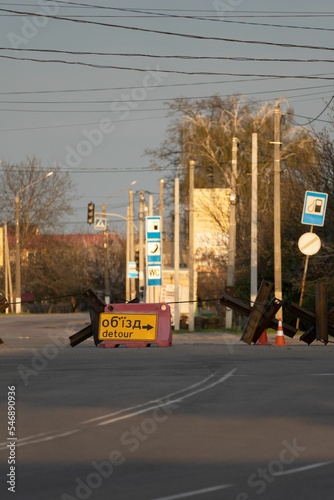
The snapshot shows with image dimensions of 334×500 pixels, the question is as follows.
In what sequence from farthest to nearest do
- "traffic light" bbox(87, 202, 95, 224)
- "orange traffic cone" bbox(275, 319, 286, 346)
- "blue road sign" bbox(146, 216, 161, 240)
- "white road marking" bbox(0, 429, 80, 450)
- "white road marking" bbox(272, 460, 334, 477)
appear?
"traffic light" bbox(87, 202, 95, 224) → "blue road sign" bbox(146, 216, 161, 240) → "orange traffic cone" bbox(275, 319, 286, 346) → "white road marking" bbox(0, 429, 80, 450) → "white road marking" bbox(272, 460, 334, 477)

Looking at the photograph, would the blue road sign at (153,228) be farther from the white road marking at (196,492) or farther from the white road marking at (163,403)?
the white road marking at (196,492)

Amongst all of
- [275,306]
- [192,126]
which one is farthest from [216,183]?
[275,306]

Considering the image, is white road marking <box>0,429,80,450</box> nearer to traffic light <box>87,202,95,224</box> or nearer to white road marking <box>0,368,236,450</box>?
white road marking <box>0,368,236,450</box>

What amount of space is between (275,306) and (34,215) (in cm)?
7780

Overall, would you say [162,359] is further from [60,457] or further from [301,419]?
[60,457]

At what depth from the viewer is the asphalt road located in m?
9.74

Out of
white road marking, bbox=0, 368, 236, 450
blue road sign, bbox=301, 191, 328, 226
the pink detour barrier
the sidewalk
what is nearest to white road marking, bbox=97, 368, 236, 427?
white road marking, bbox=0, 368, 236, 450

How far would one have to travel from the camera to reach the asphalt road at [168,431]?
32.0 ft

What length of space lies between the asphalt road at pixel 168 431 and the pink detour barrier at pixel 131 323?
8202 millimetres

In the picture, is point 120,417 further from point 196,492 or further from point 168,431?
point 196,492

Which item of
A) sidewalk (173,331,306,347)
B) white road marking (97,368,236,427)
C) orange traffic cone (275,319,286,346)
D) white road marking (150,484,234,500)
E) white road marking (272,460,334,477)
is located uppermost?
white road marking (150,484,234,500)

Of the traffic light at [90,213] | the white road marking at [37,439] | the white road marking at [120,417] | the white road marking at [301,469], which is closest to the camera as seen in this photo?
the white road marking at [301,469]

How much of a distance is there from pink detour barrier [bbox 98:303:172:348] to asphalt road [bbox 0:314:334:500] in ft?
26.9

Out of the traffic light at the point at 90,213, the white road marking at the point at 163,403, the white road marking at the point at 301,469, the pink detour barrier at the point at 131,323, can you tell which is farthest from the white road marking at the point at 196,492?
the traffic light at the point at 90,213
